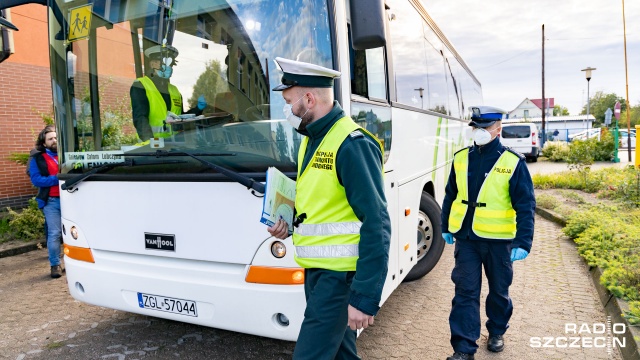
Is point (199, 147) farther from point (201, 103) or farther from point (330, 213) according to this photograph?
point (330, 213)

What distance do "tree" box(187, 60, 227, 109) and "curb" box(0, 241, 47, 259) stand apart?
19.8 feet

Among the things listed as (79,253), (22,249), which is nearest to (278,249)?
(79,253)

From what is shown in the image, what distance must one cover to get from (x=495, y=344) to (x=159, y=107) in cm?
316

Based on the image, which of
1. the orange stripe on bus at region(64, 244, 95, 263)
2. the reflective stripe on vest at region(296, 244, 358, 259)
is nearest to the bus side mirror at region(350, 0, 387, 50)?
the reflective stripe on vest at region(296, 244, 358, 259)

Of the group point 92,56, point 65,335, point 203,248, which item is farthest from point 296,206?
point 65,335

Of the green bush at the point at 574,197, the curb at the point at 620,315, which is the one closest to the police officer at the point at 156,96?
the curb at the point at 620,315

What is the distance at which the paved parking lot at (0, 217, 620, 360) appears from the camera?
3.82 meters

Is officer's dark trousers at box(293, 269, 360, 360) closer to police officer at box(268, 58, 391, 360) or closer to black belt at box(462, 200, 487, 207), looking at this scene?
police officer at box(268, 58, 391, 360)

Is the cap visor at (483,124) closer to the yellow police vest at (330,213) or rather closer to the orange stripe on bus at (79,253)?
the yellow police vest at (330,213)

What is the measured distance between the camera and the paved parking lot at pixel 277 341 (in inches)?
151

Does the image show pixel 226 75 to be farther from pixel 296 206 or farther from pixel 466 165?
pixel 466 165

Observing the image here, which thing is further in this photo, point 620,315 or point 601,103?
point 601,103

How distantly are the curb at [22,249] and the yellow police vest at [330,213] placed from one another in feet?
23.8

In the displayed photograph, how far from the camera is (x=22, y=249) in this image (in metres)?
7.75
